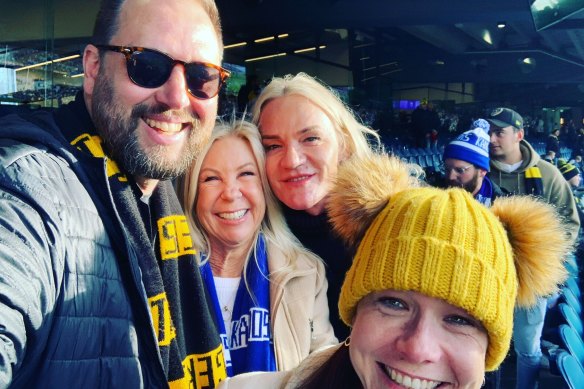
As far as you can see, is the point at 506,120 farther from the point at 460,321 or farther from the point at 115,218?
the point at 115,218

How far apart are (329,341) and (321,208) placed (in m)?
0.47

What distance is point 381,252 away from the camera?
1.16m

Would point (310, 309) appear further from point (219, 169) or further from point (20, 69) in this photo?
point (20, 69)

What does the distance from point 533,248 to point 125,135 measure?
95 centimetres

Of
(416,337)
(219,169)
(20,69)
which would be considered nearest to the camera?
(416,337)

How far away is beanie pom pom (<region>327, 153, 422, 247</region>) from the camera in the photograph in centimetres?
125

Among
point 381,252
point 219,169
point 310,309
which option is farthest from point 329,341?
point 381,252

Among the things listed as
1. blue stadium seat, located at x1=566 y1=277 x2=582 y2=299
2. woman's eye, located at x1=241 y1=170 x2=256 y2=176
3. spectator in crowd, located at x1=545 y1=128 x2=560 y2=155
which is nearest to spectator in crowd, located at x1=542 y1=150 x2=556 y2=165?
spectator in crowd, located at x1=545 y1=128 x2=560 y2=155

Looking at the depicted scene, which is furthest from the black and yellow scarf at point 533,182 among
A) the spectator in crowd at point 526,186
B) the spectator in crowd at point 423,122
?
the spectator in crowd at point 423,122

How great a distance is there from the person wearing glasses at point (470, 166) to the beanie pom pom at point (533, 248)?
2265mm

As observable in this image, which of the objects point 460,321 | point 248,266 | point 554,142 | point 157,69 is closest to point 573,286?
point 554,142

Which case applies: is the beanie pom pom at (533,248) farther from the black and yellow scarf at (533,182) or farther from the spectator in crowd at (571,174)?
the spectator in crowd at (571,174)

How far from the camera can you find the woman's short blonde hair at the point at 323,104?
216cm

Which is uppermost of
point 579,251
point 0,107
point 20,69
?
point 20,69
